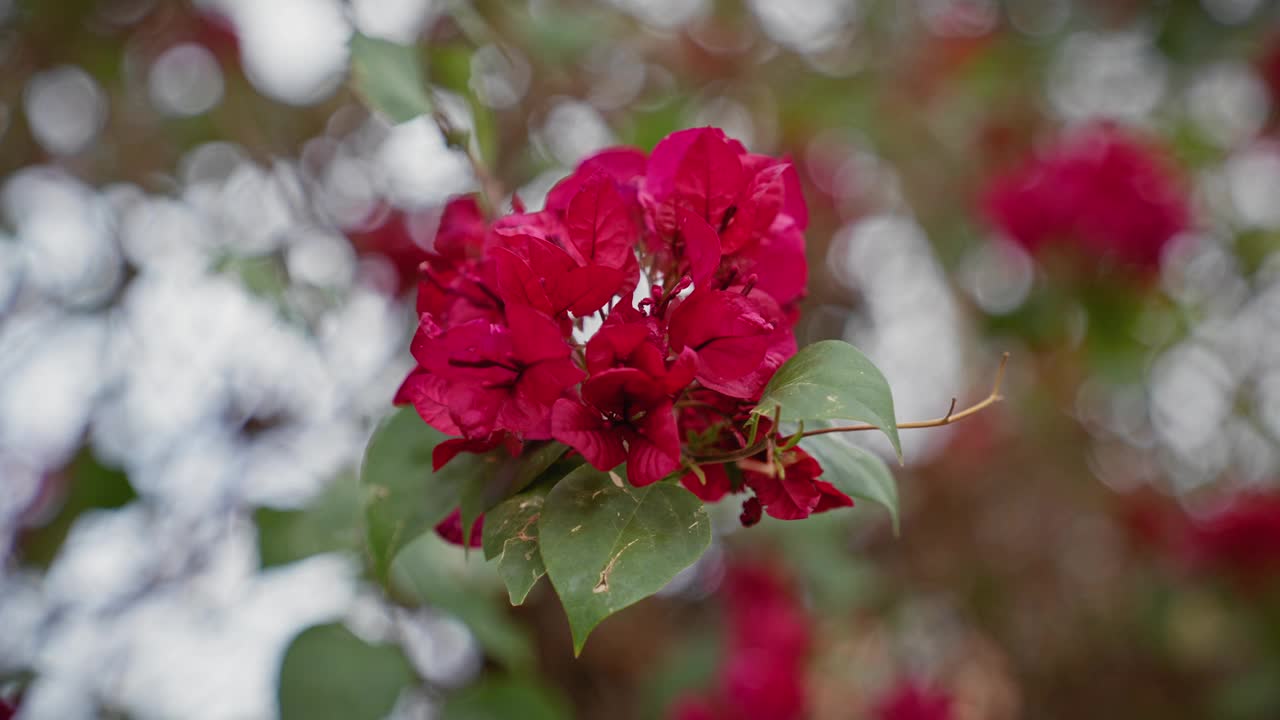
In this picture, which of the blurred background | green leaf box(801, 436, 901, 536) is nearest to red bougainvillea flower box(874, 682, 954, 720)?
the blurred background

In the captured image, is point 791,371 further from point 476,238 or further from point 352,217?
point 352,217

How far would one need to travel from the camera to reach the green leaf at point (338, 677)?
0.89 metres

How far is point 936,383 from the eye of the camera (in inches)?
91.0

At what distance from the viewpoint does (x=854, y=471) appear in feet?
1.88

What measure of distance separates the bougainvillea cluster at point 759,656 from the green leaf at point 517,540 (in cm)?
73

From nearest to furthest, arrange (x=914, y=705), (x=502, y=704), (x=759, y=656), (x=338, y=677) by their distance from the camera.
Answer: (x=338, y=677)
(x=502, y=704)
(x=759, y=656)
(x=914, y=705)

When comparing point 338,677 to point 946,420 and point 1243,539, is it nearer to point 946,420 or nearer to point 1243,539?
point 946,420

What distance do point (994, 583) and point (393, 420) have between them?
2.05 m

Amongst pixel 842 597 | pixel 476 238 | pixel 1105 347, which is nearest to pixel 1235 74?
pixel 1105 347

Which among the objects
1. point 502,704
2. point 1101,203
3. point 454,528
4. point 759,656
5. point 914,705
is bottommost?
point 914,705

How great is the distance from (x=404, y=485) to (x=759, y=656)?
2.52 feet

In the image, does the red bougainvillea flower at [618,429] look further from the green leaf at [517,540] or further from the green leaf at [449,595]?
the green leaf at [449,595]

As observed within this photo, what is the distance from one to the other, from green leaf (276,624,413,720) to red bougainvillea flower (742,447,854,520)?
1.85 ft

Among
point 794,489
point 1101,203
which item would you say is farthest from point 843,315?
point 794,489
